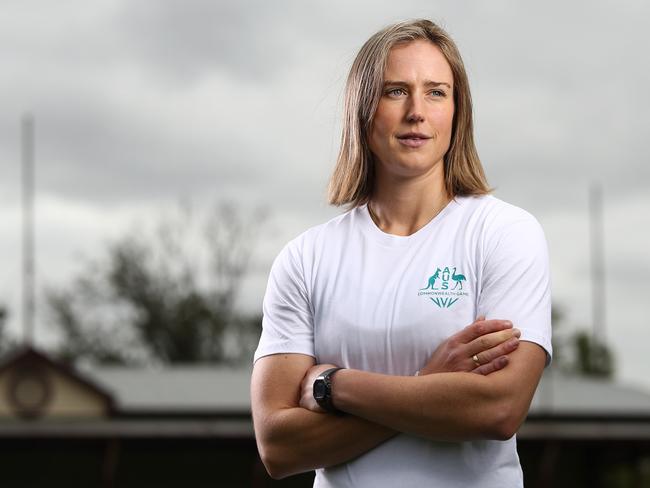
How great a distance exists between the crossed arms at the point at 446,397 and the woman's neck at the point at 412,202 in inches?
13.0

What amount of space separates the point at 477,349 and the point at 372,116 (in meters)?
0.58

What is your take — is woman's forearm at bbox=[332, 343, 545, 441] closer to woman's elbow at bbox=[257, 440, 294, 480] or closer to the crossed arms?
the crossed arms

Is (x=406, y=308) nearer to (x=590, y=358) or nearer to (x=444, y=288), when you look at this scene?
(x=444, y=288)

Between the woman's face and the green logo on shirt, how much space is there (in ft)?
0.85

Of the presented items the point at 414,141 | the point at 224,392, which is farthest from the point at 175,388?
the point at 414,141

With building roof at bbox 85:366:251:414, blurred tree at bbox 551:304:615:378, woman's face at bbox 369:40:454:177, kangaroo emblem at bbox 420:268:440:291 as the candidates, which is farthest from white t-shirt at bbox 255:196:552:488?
blurred tree at bbox 551:304:615:378

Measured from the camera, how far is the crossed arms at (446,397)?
261 centimetres

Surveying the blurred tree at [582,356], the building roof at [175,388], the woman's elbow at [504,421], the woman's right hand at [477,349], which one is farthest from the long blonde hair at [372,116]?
the blurred tree at [582,356]

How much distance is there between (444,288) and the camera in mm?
2684

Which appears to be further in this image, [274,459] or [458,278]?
[274,459]

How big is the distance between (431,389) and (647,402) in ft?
103

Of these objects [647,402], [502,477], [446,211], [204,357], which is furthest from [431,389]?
[204,357]

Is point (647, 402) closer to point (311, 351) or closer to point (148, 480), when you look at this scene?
point (148, 480)

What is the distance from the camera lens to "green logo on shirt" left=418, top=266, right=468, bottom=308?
8.77ft
